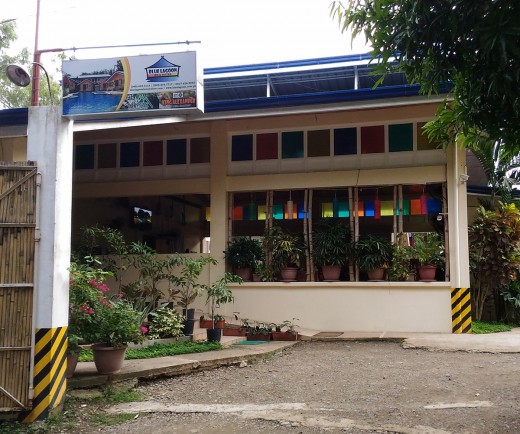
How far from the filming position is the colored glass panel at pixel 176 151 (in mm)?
12852

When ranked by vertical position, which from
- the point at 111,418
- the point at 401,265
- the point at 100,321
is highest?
A: the point at 401,265

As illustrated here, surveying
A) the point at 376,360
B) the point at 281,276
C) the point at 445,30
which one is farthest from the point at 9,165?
the point at 281,276

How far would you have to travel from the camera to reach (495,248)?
452 inches

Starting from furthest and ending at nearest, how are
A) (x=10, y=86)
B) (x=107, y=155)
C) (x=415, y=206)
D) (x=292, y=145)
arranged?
(x=10, y=86)
(x=107, y=155)
(x=292, y=145)
(x=415, y=206)

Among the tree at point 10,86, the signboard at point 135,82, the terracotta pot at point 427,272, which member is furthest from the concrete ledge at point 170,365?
the tree at point 10,86

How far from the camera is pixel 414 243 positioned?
38.3 feet

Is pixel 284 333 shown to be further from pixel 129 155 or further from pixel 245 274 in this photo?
pixel 129 155

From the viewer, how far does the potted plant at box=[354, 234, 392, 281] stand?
37.0ft

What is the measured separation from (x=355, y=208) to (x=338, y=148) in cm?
135

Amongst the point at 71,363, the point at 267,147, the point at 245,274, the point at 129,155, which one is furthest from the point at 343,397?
the point at 129,155

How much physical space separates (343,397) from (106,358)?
282 cm

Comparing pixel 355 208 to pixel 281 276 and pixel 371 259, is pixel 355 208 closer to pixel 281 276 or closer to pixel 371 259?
pixel 371 259

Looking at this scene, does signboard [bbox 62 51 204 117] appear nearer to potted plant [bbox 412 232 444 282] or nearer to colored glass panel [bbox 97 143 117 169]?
potted plant [bbox 412 232 444 282]

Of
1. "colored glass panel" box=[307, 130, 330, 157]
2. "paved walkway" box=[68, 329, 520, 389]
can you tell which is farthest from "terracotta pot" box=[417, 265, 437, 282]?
"colored glass panel" box=[307, 130, 330, 157]
